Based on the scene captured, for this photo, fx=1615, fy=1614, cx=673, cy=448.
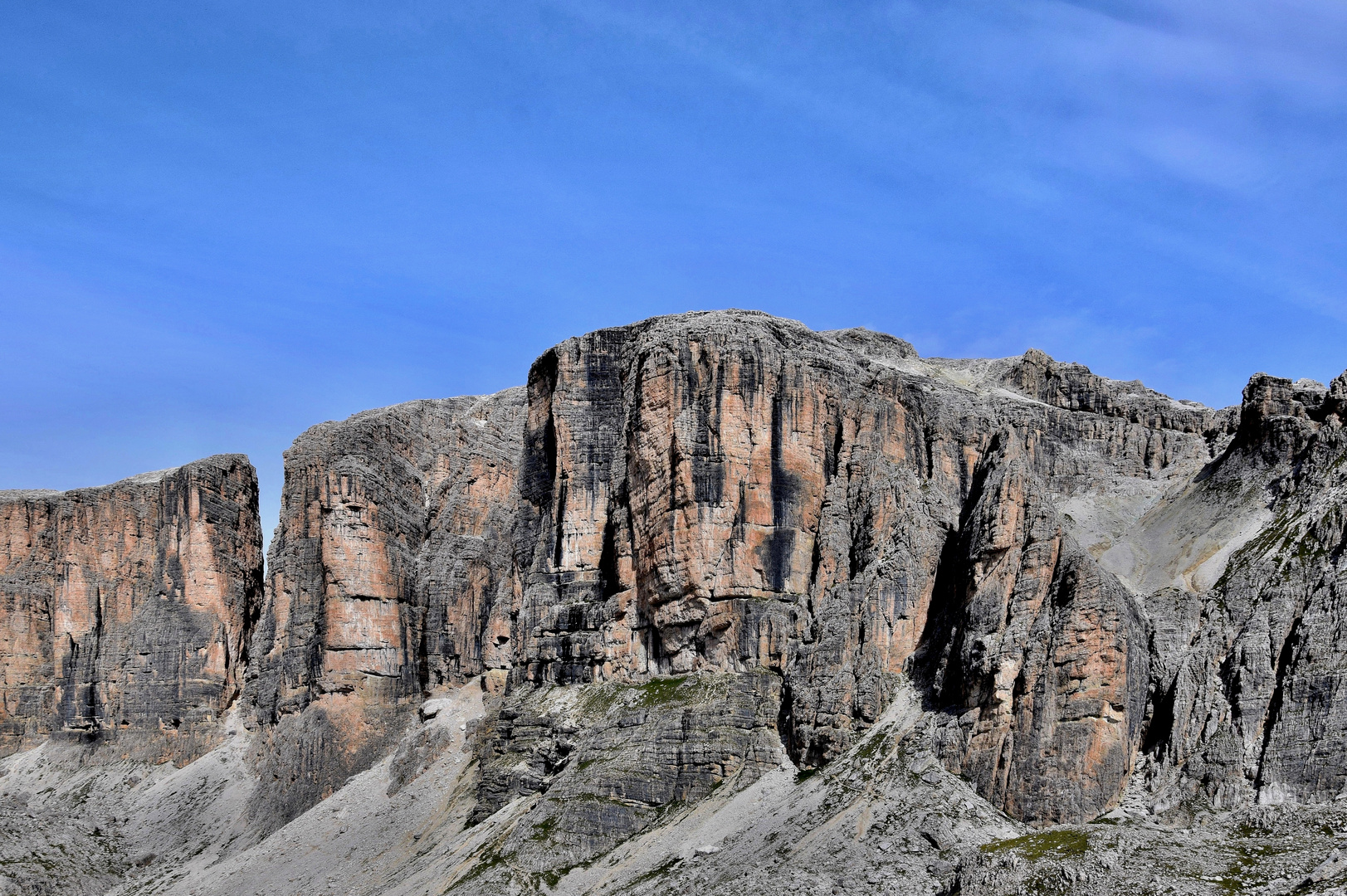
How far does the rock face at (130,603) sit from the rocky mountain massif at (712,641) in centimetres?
34

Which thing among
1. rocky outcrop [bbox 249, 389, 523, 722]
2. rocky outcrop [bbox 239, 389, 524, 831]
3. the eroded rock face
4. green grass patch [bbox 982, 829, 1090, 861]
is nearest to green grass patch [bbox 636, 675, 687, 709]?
the eroded rock face

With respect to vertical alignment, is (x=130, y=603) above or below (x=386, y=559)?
below

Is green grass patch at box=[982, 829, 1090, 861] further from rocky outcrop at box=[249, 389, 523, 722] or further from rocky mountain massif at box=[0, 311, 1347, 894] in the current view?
rocky outcrop at box=[249, 389, 523, 722]

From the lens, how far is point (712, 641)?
387ft

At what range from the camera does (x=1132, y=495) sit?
11806cm

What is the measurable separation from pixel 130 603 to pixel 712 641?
72.5m

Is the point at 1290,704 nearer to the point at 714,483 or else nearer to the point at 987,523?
the point at 987,523

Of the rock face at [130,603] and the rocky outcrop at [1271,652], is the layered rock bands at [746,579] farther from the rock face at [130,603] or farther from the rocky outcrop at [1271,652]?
the rock face at [130,603]

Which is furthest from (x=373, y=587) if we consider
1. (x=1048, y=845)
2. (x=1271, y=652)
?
(x=1271, y=652)

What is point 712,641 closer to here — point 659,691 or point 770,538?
point 659,691

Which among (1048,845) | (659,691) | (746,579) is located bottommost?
(1048,845)

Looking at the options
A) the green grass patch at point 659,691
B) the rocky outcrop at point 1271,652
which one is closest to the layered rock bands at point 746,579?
the rocky outcrop at point 1271,652

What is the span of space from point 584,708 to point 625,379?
29.0 meters

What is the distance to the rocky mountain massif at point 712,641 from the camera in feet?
288
